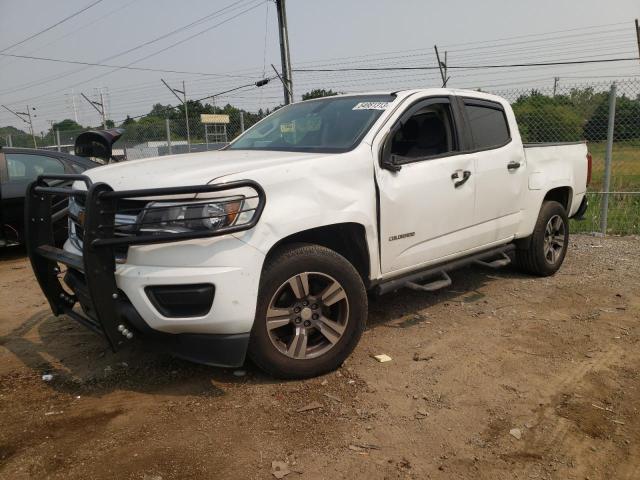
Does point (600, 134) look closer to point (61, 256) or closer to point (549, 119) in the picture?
point (549, 119)

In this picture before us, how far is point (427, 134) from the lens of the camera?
171 inches

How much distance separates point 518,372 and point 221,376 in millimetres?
1937

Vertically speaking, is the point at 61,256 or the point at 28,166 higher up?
the point at 28,166

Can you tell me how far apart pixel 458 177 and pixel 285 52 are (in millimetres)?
7637

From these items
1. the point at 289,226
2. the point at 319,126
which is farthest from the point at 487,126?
the point at 289,226

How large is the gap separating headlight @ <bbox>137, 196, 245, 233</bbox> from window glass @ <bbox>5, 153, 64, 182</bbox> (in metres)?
4.71

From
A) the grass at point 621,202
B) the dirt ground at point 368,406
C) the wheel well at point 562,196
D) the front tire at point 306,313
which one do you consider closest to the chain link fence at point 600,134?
the grass at point 621,202

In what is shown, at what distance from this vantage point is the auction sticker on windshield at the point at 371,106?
393 cm

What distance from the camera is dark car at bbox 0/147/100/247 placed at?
254 inches

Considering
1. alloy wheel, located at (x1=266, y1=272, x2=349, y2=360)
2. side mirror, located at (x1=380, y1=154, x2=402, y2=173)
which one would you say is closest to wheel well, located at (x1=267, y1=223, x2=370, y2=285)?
alloy wheel, located at (x1=266, y1=272, x2=349, y2=360)

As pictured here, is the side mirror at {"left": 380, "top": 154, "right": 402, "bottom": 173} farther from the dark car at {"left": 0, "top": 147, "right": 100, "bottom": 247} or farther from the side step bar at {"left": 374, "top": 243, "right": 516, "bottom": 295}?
the dark car at {"left": 0, "top": 147, "right": 100, "bottom": 247}

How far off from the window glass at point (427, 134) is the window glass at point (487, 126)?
0.92 feet

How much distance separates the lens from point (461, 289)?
5340mm

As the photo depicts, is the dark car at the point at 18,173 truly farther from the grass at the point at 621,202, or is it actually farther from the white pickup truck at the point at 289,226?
the grass at the point at 621,202
